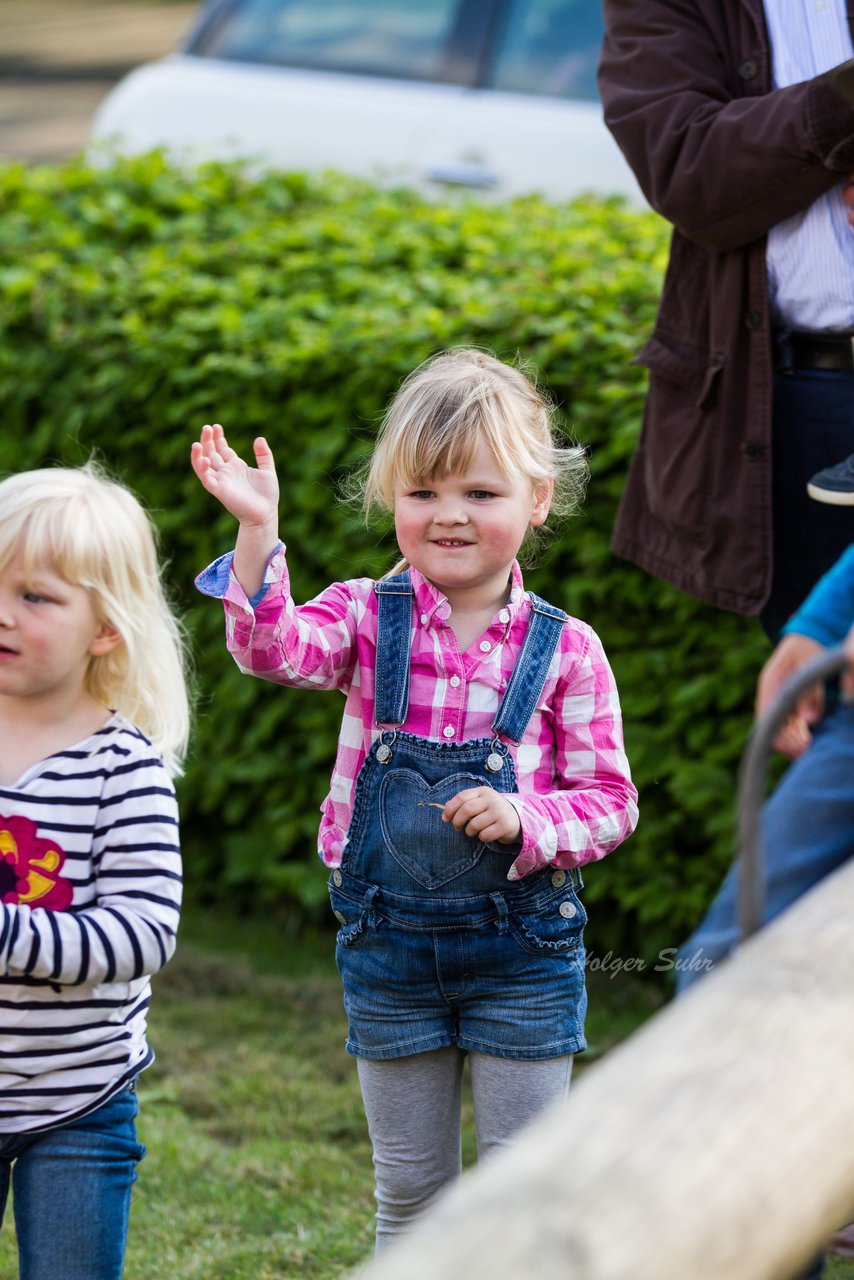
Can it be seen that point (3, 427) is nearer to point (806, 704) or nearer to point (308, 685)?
point (308, 685)

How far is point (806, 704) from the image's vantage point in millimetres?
2102

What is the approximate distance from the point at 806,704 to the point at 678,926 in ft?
6.67

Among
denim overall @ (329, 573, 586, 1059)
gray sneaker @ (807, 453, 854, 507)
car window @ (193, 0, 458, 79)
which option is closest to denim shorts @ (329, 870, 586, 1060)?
denim overall @ (329, 573, 586, 1059)

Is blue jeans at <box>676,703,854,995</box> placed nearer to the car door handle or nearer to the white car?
the white car

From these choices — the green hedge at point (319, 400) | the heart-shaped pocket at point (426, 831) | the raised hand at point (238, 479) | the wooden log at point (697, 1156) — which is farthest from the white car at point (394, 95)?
the wooden log at point (697, 1156)

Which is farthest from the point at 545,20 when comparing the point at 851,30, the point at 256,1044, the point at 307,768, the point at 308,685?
the point at 308,685

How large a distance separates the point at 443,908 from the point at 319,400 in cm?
226

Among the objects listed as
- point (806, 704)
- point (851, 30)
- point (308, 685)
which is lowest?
point (308, 685)

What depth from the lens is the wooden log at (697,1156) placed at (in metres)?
1.15

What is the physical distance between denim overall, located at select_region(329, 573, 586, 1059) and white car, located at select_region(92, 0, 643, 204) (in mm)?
3540

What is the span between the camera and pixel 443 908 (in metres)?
2.36

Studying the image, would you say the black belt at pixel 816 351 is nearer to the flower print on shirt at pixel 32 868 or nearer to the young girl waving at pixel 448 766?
the young girl waving at pixel 448 766

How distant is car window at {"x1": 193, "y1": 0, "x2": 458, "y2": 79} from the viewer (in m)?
6.07

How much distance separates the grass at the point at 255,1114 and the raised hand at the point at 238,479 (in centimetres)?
147
